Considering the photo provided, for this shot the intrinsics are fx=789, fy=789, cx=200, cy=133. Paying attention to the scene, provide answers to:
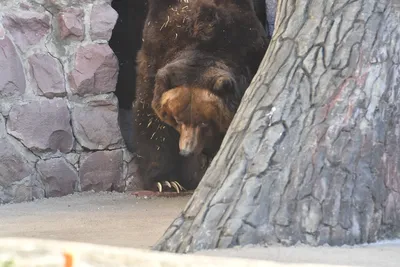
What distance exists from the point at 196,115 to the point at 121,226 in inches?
36.0

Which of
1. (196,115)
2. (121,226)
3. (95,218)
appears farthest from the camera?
(196,115)

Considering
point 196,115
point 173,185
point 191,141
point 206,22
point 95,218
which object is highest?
point 206,22

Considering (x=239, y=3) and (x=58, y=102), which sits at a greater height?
(x=239, y=3)

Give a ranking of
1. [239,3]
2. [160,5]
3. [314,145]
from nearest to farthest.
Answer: [314,145]
[239,3]
[160,5]

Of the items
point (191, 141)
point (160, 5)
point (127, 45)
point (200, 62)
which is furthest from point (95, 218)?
point (127, 45)

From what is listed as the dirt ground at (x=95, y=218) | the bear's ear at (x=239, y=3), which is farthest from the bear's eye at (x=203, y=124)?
the bear's ear at (x=239, y=3)

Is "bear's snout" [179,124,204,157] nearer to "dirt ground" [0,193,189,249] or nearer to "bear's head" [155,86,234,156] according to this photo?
"bear's head" [155,86,234,156]

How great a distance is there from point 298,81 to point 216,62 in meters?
1.47

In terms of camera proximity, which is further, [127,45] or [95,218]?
[127,45]

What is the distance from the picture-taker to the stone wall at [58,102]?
12.5ft

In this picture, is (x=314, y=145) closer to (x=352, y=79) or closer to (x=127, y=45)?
(x=352, y=79)

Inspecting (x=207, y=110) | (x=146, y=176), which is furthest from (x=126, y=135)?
(x=207, y=110)

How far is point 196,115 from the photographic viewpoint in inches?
146

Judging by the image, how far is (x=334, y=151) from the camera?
2.19 meters
